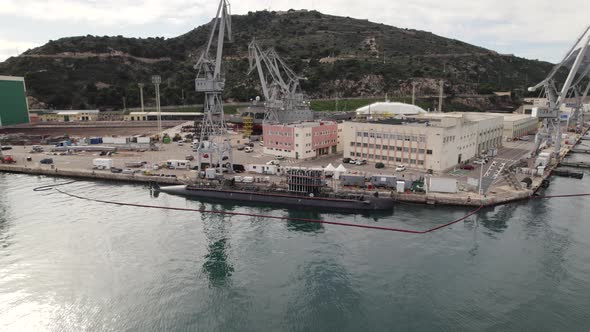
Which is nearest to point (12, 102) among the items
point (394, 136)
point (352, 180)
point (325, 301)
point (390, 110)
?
point (352, 180)

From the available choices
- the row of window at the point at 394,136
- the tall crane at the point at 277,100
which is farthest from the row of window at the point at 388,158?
the tall crane at the point at 277,100

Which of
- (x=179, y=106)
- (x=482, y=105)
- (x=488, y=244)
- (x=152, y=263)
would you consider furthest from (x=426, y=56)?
(x=152, y=263)

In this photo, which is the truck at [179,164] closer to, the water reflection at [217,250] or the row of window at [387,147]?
the water reflection at [217,250]

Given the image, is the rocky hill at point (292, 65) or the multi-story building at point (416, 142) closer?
the multi-story building at point (416, 142)

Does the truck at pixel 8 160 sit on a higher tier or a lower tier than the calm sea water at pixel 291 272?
higher

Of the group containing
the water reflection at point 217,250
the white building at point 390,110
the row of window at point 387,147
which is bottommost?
the water reflection at point 217,250

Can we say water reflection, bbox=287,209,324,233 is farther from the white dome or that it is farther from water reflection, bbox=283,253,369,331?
the white dome
